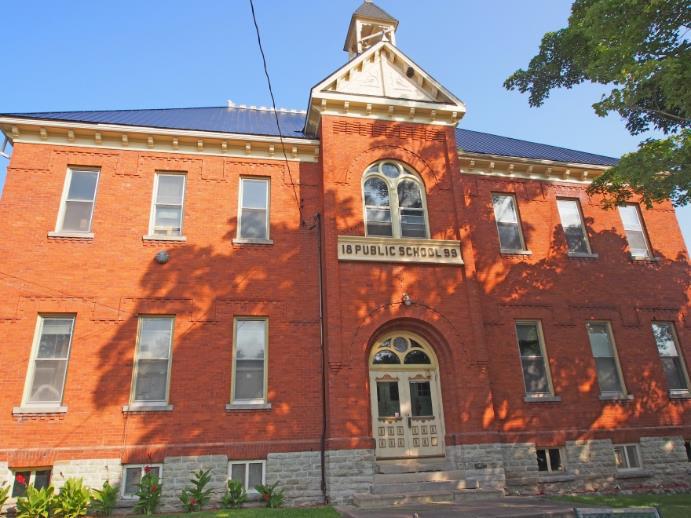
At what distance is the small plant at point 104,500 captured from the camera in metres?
10.2

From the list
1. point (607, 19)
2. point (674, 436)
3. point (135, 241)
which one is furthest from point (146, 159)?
point (674, 436)

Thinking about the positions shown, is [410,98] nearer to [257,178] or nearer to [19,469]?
[257,178]

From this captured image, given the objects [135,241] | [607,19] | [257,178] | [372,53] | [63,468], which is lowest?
[63,468]

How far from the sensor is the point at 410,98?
1539 cm

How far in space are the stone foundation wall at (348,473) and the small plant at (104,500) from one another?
4.61m

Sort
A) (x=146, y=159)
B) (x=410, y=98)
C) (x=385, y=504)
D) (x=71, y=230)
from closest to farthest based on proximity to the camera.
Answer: (x=385, y=504) < (x=71, y=230) < (x=146, y=159) < (x=410, y=98)

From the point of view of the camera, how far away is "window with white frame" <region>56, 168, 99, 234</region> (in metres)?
12.9

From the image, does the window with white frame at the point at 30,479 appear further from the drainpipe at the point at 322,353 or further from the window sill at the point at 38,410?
the drainpipe at the point at 322,353

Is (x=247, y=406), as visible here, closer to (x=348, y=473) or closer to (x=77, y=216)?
(x=348, y=473)

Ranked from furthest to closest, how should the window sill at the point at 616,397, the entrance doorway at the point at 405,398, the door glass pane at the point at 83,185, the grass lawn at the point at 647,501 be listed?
the window sill at the point at 616,397
the door glass pane at the point at 83,185
the entrance doorway at the point at 405,398
the grass lawn at the point at 647,501

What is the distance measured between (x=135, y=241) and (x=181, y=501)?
6459 mm

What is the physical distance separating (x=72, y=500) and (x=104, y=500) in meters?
0.61

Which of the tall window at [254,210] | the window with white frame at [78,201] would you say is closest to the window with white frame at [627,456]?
the tall window at [254,210]

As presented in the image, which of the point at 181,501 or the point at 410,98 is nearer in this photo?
the point at 181,501
